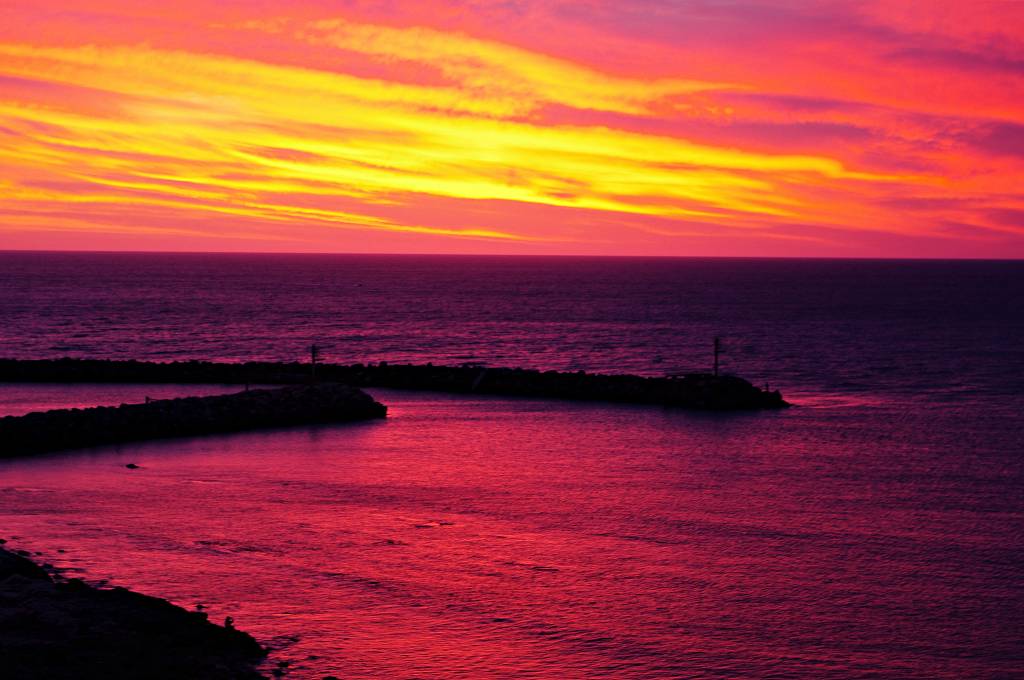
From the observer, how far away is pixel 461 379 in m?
51.5

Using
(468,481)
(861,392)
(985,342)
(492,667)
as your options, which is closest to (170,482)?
(468,481)

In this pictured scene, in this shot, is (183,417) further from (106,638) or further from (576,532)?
(106,638)

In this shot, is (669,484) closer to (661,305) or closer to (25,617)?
(25,617)

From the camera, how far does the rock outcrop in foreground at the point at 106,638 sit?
14461 mm

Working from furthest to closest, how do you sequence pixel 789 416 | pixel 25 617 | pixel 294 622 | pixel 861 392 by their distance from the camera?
pixel 861 392
pixel 789 416
pixel 294 622
pixel 25 617

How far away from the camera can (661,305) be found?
157125 mm

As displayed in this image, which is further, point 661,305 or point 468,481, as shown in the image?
point 661,305

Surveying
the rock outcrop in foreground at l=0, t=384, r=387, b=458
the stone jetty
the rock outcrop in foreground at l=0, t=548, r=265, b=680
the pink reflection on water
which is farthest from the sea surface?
the stone jetty

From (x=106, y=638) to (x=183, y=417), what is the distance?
74.3ft

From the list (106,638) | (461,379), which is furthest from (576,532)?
(461,379)

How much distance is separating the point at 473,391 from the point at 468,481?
21133mm

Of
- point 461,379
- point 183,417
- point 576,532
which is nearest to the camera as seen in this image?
point 576,532

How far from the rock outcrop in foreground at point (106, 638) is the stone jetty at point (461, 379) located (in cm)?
3256

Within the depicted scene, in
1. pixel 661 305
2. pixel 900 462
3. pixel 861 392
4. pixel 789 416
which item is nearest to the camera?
pixel 900 462
